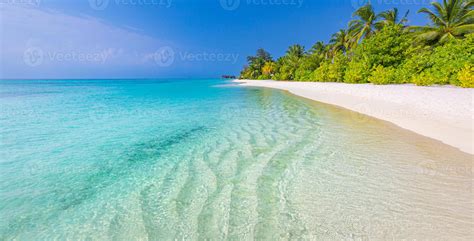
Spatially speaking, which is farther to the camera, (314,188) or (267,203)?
(314,188)

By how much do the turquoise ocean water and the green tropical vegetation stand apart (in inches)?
556

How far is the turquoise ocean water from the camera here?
253 centimetres

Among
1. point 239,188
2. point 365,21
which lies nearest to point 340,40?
point 365,21

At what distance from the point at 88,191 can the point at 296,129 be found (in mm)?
6042

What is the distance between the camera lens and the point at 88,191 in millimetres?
3561

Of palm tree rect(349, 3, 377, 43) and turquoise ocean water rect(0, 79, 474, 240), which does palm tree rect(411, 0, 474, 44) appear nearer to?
palm tree rect(349, 3, 377, 43)

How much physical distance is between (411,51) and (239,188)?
26672mm

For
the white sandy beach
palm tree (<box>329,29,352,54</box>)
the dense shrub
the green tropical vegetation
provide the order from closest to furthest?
the white sandy beach, the dense shrub, the green tropical vegetation, palm tree (<box>329,29,352,54</box>)

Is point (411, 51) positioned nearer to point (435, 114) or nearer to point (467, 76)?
point (467, 76)

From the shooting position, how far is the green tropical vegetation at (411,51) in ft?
50.5

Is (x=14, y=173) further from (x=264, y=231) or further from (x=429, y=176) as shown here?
(x=429, y=176)

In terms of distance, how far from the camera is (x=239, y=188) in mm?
3488

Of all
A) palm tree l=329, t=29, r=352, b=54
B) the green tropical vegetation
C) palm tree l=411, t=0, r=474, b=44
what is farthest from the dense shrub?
palm tree l=329, t=29, r=352, b=54

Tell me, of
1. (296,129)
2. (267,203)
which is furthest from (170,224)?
(296,129)
